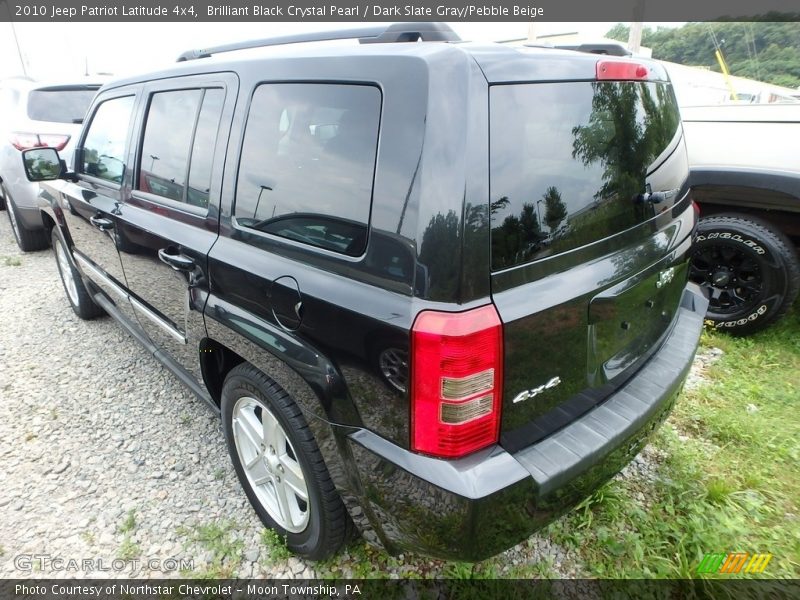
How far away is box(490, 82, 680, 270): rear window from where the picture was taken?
1291 millimetres

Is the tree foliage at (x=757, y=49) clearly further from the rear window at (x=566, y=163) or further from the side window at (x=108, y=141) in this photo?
the side window at (x=108, y=141)

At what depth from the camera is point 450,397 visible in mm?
1267

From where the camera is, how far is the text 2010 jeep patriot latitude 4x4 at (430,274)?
1.25 m

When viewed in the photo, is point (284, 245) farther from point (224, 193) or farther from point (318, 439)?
point (318, 439)

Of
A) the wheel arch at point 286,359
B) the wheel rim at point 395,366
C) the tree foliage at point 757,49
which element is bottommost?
the wheel arch at point 286,359

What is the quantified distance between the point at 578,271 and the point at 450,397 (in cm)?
59

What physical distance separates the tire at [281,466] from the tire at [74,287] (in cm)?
256

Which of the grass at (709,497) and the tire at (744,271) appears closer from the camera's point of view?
the grass at (709,497)

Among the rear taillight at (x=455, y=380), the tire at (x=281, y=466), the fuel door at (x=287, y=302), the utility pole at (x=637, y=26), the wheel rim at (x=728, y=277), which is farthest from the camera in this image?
the utility pole at (x=637, y=26)

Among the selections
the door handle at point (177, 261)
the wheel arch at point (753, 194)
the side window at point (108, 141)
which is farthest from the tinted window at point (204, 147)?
the wheel arch at point (753, 194)

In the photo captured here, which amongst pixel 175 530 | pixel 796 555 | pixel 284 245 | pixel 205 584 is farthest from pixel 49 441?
pixel 796 555

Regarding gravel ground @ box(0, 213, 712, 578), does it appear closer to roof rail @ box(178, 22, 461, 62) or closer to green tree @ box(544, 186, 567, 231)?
green tree @ box(544, 186, 567, 231)

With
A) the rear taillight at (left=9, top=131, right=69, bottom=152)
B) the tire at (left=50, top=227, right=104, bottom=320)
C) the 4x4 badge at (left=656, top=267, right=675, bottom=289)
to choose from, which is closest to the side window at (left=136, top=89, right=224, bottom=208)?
the 4x4 badge at (left=656, top=267, right=675, bottom=289)

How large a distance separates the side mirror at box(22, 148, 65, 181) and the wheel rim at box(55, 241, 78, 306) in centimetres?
79
